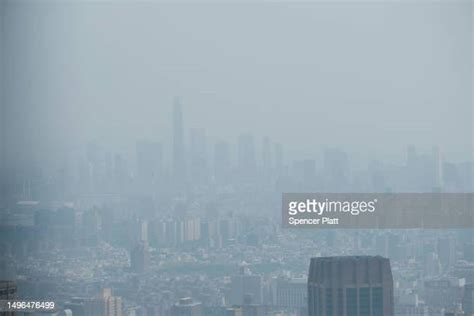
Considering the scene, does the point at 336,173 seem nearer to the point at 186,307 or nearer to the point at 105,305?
the point at 186,307

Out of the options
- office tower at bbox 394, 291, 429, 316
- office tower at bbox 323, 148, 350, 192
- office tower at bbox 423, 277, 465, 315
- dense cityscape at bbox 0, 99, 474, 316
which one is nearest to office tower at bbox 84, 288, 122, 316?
dense cityscape at bbox 0, 99, 474, 316

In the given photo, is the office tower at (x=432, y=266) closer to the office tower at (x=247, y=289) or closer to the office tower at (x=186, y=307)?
the office tower at (x=247, y=289)

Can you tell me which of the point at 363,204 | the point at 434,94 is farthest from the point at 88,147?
the point at 434,94

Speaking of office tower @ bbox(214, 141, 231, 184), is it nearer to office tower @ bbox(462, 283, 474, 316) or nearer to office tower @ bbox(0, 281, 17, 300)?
office tower @ bbox(0, 281, 17, 300)

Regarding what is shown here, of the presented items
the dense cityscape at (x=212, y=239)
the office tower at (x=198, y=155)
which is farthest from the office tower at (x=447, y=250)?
the office tower at (x=198, y=155)

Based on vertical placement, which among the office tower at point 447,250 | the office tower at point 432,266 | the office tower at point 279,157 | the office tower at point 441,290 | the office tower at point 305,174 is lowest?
the office tower at point 441,290

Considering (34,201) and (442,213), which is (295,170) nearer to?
(442,213)
